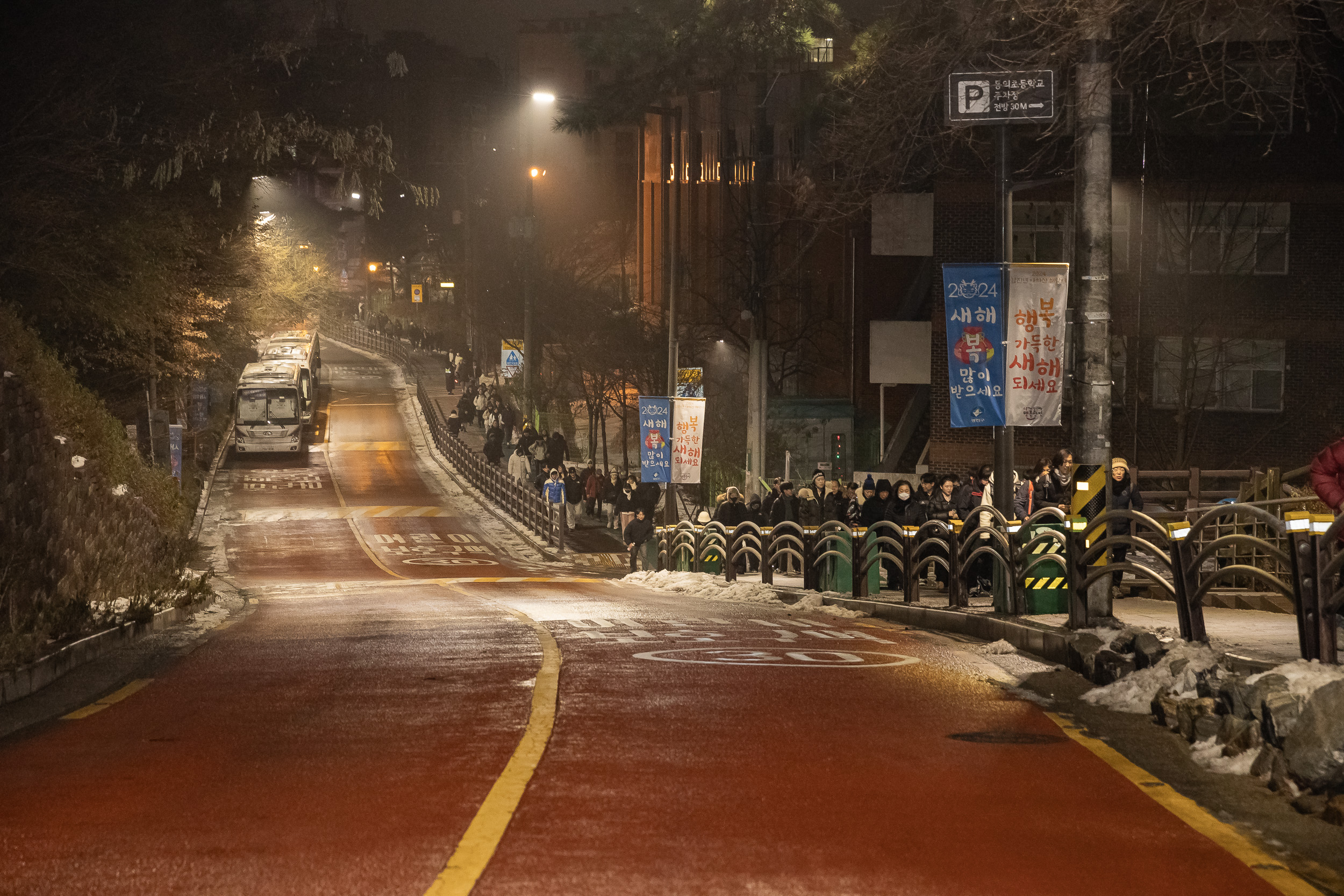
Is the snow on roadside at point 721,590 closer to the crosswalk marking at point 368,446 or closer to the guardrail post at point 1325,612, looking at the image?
the guardrail post at point 1325,612

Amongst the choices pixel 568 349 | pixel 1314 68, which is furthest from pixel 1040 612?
pixel 568 349

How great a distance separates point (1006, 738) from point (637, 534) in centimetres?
2279

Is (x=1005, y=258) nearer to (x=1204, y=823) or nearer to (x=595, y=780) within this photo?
(x=1204, y=823)

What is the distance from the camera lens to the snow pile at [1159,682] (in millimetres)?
8383

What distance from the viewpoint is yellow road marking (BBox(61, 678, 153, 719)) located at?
356 inches

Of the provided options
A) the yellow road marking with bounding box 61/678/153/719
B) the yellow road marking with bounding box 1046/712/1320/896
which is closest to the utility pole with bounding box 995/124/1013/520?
the yellow road marking with bounding box 1046/712/1320/896

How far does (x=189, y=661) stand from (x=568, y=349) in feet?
134

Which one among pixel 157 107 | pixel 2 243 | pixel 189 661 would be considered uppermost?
pixel 157 107

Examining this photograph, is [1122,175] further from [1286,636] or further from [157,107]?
[1286,636]

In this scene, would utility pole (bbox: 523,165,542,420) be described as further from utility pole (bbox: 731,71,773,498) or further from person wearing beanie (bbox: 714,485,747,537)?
person wearing beanie (bbox: 714,485,747,537)

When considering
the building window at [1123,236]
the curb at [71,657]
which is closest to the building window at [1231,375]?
the building window at [1123,236]

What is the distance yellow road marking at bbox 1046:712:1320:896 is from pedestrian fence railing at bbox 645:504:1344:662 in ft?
5.07

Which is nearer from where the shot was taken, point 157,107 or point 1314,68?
point 1314,68

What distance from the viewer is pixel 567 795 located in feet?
21.0
